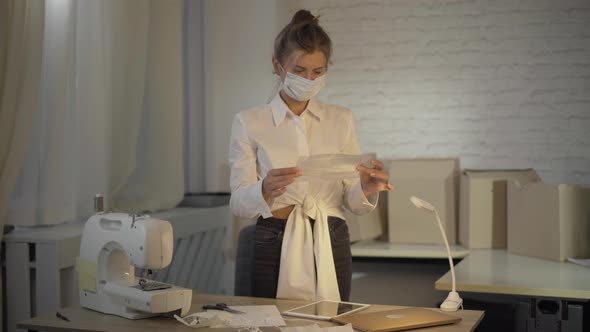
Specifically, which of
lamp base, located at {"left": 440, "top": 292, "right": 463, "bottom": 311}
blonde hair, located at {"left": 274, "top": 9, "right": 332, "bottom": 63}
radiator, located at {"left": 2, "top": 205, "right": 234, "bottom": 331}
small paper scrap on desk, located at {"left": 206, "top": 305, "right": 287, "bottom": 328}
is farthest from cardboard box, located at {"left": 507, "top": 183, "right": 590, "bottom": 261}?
radiator, located at {"left": 2, "top": 205, "right": 234, "bottom": 331}

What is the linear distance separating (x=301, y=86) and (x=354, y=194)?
42 cm

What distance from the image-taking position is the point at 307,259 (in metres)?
2.76

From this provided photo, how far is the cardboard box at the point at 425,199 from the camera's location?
Answer: 4184mm

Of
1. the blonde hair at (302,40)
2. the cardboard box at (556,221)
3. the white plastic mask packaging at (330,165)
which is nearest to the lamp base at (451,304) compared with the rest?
the white plastic mask packaging at (330,165)

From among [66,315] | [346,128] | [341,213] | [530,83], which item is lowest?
[66,315]

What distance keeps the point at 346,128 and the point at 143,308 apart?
1.03 metres

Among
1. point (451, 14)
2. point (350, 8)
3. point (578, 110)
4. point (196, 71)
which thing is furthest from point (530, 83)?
point (196, 71)

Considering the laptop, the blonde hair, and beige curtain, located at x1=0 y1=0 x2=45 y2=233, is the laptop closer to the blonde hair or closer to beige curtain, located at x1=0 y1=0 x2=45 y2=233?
the blonde hair

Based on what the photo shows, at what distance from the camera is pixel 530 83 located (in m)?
4.51

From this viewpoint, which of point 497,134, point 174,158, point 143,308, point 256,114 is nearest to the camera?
point 143,308

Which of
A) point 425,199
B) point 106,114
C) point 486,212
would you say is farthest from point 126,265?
point 486,212

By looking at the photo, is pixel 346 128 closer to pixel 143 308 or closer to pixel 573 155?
pixel 143 308

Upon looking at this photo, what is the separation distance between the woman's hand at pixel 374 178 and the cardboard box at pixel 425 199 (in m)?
1.49

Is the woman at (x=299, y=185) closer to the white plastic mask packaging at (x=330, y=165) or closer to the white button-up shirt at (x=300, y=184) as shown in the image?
the white button-up shirt at (x=300, y=184)
